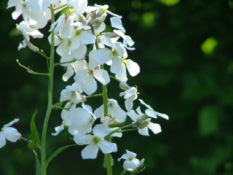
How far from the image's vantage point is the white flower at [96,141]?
1070 mm

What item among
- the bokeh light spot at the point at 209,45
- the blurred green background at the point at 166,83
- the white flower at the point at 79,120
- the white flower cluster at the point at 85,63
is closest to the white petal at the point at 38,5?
the white flower cluster at the point at 85,63

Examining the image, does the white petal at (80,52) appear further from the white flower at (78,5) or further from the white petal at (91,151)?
the white petal at (91,151)

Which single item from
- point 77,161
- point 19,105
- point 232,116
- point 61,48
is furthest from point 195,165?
point 61,48

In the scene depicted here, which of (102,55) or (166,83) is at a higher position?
(102,55)

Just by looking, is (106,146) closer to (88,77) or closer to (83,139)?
(83,139)

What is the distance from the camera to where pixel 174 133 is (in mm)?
3000

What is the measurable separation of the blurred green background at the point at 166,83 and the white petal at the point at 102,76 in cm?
167

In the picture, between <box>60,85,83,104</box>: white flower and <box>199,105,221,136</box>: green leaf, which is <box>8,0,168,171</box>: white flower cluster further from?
<box>199,105,221,136</box>: green leaf

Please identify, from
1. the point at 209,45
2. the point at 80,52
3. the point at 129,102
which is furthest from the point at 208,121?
the point at 80,52

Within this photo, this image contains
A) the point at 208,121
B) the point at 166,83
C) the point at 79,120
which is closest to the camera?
the point at 79,120

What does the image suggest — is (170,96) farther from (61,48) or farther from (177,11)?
(61,48)

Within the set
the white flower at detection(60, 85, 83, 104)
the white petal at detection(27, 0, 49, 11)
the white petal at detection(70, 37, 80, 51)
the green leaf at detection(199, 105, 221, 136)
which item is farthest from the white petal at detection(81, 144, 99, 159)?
the green leaf at detection(199, 105, 221, 136)

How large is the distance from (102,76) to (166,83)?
1843 millimetres

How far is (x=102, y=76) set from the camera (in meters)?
1.13
